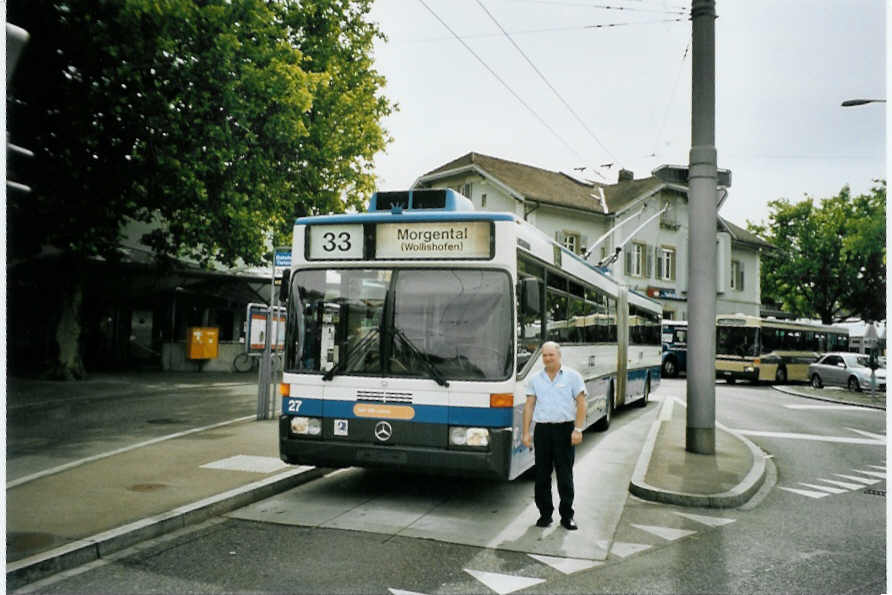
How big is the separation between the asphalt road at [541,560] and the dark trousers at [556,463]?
0.55 metres

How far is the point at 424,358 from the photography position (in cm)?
718

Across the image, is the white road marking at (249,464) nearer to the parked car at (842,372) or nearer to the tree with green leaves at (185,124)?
the tree with green leaves at (185,124)

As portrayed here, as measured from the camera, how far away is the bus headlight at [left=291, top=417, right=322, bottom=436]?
24.3ft

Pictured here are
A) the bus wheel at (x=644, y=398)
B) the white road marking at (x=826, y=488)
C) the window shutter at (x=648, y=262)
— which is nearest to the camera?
the white road marking at (x=826, y=488)

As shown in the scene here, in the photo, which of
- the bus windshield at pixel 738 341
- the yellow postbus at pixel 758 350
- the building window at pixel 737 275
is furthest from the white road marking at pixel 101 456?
the building window at pixel 737 275

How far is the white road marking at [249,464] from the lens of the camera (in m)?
8.73

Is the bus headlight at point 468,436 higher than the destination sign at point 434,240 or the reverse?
the reverse

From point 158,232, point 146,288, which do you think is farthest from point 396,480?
point 146,288

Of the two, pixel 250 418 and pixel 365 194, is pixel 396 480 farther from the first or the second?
pixel 365 194

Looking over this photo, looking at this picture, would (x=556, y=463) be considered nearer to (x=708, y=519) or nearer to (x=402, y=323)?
(x=708, y=519)

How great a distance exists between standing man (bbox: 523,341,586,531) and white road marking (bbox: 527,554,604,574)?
3.04 ft

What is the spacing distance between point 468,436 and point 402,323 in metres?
1.22

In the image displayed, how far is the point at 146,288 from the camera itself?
26.5m

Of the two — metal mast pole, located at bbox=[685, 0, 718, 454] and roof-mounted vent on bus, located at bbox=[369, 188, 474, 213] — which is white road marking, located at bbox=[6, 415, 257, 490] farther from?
metal mast pole, located at bbox=[685, 0, 718, 454]
